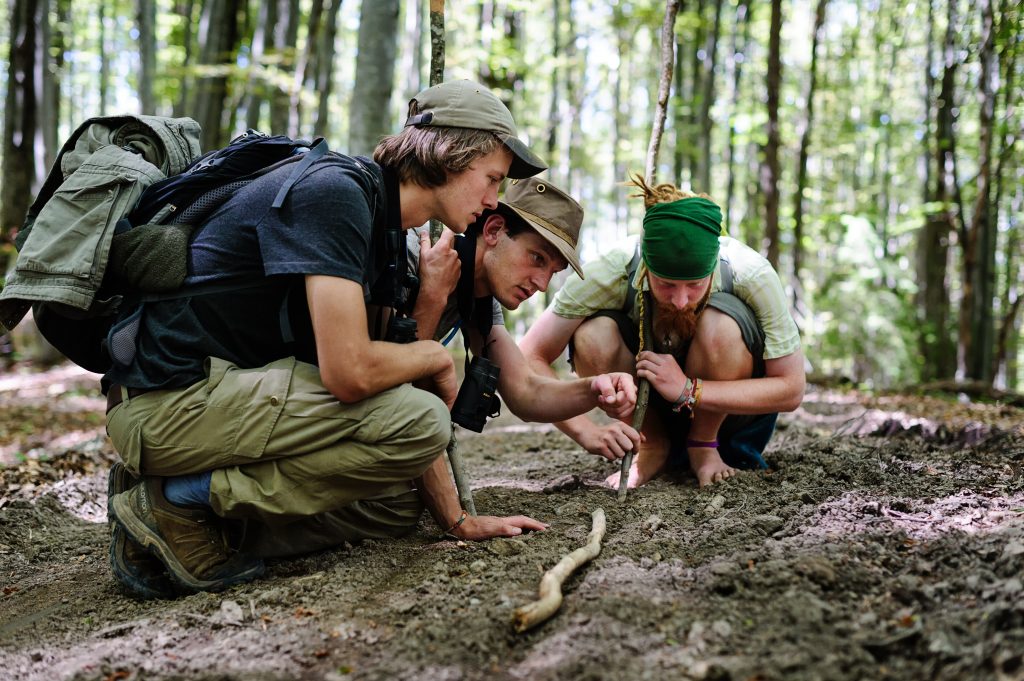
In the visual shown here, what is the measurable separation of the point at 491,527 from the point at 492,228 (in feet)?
3.73

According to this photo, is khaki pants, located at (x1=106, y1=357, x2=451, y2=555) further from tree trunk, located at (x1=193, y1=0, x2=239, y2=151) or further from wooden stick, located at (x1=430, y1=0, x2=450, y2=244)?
tree trunk, located at (x1=193, y1=0, x2=239, y2=151)

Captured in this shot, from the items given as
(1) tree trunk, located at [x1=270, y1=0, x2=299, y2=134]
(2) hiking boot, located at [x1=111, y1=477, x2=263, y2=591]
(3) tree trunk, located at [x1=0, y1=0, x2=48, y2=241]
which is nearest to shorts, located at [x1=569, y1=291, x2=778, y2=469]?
(2) hiking boot, located at [x1=111, y1=477, x2=263, y2=591]

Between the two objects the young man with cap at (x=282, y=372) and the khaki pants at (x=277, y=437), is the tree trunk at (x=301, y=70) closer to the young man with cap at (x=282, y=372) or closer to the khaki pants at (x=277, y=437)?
the young man with cap at (x=282, y=372)

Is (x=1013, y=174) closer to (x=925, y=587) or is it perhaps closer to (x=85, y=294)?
(x=925, y=587)

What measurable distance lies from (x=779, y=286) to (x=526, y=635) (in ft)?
7.23

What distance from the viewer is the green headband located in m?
3.16

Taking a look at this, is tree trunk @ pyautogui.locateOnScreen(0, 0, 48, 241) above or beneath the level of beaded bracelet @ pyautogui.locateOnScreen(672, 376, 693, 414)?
above

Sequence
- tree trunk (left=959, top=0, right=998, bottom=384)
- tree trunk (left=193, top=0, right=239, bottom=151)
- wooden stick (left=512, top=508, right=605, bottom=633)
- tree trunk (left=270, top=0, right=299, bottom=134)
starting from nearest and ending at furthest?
1. wooden stick (left=512, top=508, right=605, bottom=633)
2. tree trunk (left=959, top=0, right=998, bottom=384)
3. tree trunk (left=270, top=0, right=299, bottom=134)
4. tree trunk (left=193, top=0, right=239, bottom=151)

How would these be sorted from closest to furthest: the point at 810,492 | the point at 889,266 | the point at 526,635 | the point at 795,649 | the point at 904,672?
the point at 904,672 → the point at 795,649 → the point at 526,635 → the point at 810,492 → the point at 889,266

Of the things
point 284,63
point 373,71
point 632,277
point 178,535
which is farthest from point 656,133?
point 284,63

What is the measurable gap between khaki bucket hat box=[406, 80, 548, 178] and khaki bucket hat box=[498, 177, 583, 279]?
199 mm

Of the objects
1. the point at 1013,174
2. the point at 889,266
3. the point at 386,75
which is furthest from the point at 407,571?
the point at 1013,174

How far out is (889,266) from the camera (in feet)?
36.5

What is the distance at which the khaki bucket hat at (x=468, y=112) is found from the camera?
267 centimetres
